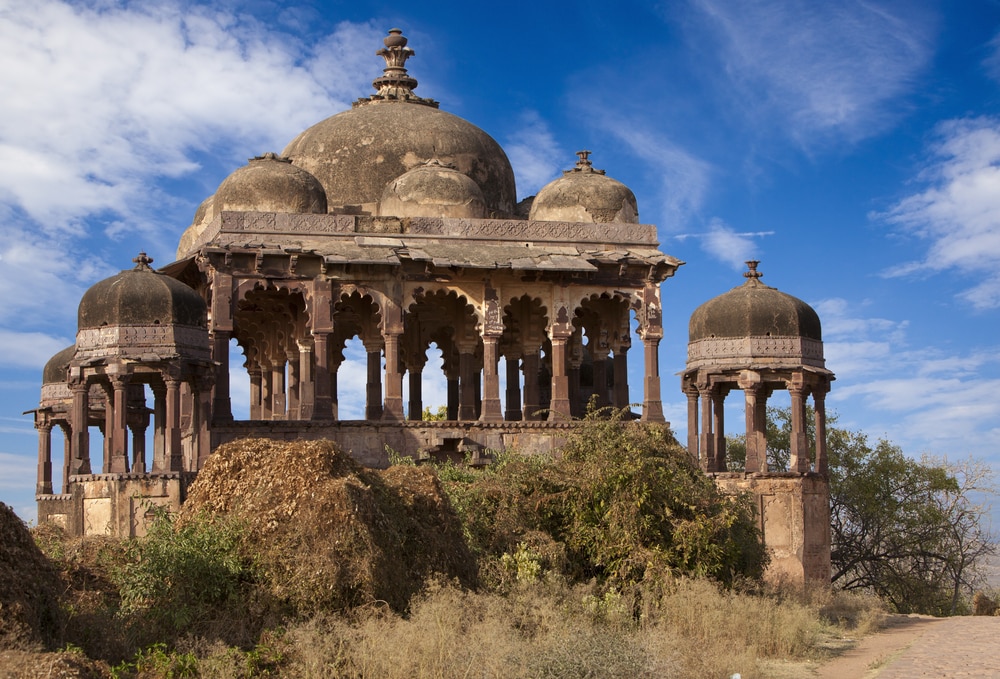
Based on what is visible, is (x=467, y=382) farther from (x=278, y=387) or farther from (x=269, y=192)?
(x=269, y=192)

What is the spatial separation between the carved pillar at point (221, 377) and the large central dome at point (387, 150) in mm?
4085

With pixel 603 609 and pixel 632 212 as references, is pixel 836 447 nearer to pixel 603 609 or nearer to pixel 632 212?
pixel 632 212

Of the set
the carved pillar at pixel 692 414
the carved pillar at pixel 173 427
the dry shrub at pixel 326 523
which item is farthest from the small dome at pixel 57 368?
the dry shrub at pixel 326 523

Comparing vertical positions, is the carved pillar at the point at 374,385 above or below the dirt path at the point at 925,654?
above

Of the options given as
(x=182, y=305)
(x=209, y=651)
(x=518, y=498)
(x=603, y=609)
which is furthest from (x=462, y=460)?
(x=209, y=651)

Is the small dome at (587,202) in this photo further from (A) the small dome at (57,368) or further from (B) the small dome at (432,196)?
(A) the small dome at (57,368)

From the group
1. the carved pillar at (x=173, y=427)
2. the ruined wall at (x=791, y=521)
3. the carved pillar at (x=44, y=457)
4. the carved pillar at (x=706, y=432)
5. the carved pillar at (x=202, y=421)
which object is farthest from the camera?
the carved pillar at (x=44, y=457)

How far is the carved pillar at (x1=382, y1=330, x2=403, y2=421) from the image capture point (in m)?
23.8

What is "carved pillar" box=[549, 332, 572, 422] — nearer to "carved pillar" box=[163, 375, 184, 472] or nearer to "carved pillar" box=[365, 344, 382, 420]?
"carved pillar" box=[365, 344, 382, 420]

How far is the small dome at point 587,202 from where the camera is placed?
26.0 metres

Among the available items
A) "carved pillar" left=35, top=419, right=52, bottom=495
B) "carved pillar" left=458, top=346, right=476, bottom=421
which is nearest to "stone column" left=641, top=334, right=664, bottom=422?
"carved pillar" left=458, top=346, right=476, bottom=421

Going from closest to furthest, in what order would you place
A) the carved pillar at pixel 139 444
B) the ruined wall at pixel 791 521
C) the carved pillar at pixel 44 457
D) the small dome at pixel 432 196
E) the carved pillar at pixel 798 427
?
the ruined wall at pixel 791 521
the carved pillar at pixel 798 427
the small dome at pixel 432 196
the carved pillar at pixel 139 444
the carved pillar at pixel 44 457

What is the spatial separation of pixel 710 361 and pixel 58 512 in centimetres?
1124

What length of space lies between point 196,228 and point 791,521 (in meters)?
11.8
